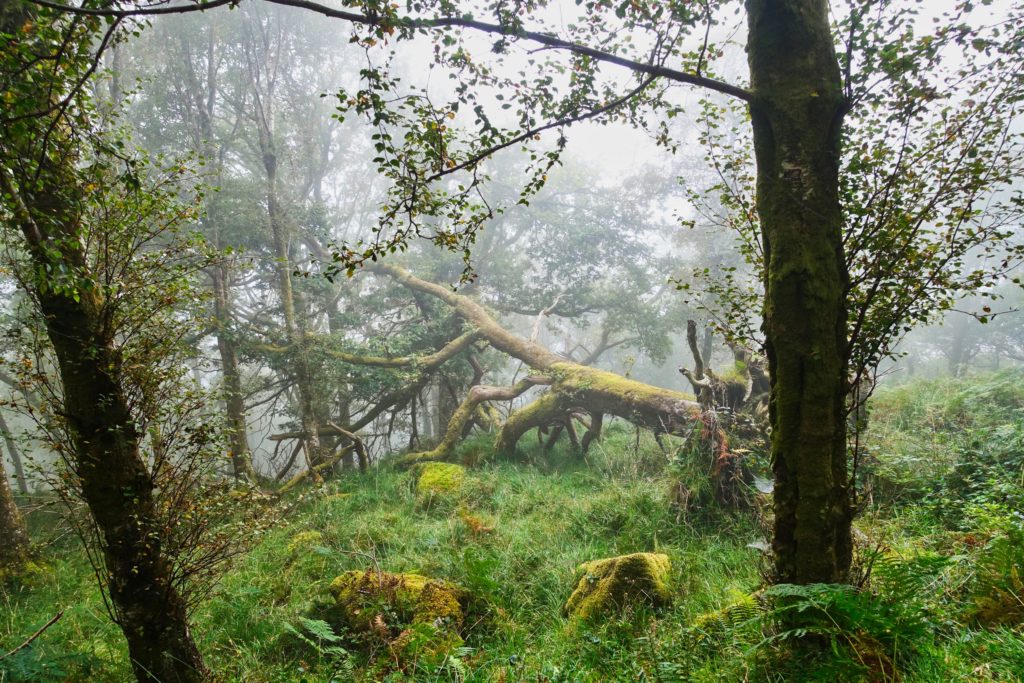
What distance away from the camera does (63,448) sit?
286 cm

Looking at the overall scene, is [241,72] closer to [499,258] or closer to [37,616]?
[499,258]

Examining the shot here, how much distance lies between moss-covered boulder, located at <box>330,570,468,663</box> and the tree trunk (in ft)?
7.76

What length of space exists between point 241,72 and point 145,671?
13543mm

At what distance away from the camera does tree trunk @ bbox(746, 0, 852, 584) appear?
2.42 meters

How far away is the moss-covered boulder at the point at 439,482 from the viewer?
753 centimetres

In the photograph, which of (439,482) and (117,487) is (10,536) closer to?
(439,482)

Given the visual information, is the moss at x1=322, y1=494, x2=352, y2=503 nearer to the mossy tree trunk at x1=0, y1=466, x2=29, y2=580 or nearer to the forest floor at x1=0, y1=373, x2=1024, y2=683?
the forest floor at x1=0, y1=373, x2=1024, y2=683

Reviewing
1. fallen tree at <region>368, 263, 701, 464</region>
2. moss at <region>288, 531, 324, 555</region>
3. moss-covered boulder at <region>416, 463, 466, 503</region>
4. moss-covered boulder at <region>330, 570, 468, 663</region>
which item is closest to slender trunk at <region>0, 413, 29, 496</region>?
moss-covered boulder at <region>330, 570, 468, 663</region>

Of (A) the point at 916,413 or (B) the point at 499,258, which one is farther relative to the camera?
(B) the point at 499,258

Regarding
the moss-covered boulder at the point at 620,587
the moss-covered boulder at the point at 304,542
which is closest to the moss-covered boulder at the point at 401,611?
the moss-covered boulder at the point at 620,587

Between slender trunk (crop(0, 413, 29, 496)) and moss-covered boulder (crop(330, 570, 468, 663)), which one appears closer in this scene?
Result: moss-covered boulder (crop(330, 570, 468, 663))

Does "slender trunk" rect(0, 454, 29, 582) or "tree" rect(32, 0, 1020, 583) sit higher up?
"tree" rect(32, 0, 1020, 583)

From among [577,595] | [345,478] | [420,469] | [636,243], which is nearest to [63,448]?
[577,595]

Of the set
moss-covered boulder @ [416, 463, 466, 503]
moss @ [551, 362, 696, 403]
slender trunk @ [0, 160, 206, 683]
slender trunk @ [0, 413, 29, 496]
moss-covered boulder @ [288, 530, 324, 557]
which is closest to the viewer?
slender trunk @ [0, 160, 206, 683]
